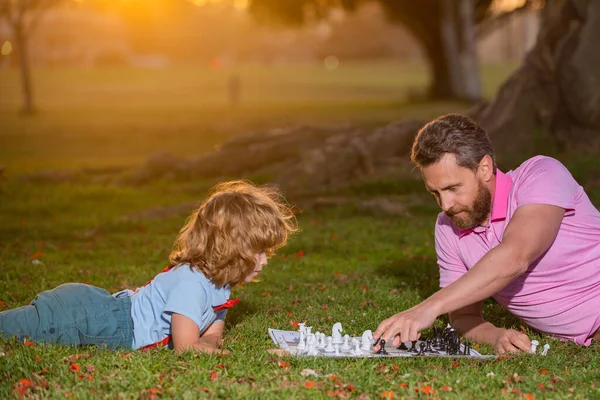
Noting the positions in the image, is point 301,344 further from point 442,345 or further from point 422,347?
point 442,345

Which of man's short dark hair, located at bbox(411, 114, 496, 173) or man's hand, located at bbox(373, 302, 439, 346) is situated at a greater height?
man's short dark hair, located at bbox(411, 114, 496, 173)

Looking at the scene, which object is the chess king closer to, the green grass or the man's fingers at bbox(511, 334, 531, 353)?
the man's fingers at bbox(511, 334, 531, 353)

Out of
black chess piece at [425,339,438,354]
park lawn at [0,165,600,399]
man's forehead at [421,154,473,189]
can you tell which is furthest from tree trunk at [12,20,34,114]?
black chess piece at [425,339,438,354]

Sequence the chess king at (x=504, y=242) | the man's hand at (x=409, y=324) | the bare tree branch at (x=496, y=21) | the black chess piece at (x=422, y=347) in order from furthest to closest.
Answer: the bare tree branch at (x=496, y=21)
the black chess piece at (x=422, y=347)
the chess king at (x=504, y=242)
the man's hand at (x=409, y=324)

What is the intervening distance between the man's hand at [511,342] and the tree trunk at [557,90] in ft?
32.3

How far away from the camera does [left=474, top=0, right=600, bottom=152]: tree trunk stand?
1532cm

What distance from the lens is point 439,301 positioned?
5363 mm

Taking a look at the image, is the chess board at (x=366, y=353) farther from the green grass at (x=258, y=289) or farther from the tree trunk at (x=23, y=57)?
the tree trunk at (x=23, y=57)

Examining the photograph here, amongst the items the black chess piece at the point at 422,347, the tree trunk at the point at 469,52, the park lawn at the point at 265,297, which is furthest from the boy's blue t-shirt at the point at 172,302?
the tree trunk at the point at 469,52

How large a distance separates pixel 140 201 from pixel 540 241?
10663 mm

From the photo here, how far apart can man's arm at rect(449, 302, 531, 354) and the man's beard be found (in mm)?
790

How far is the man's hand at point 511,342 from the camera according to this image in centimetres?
604

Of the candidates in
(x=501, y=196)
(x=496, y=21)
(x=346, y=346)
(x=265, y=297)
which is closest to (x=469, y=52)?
(x=496, y=21)

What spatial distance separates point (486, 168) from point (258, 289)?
11.6 ft
